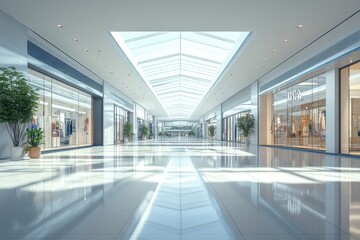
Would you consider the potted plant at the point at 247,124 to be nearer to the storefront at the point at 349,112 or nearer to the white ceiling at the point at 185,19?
the white ceiling at the point at 185,19

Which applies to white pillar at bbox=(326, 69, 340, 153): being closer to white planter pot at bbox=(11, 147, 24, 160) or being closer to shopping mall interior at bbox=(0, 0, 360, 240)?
shopping mall interior at bbox=(0, 0, 360, 240)

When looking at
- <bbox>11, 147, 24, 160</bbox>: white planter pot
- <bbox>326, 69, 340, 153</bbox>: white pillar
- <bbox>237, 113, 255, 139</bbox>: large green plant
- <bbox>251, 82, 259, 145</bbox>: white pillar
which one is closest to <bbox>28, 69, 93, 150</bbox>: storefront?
<bbox>11, 147, 24, 160</bbox>: white planter pot

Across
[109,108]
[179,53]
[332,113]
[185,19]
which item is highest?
[179,53]

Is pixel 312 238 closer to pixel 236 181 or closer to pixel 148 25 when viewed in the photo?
pixel 236 181

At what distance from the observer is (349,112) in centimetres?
1300

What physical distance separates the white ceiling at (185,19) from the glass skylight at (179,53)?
3.12 ft

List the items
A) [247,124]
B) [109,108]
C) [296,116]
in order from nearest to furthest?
[296,116] → [247,124] → [109,108]

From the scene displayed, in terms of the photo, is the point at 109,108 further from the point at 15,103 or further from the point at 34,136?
the point at 15,103

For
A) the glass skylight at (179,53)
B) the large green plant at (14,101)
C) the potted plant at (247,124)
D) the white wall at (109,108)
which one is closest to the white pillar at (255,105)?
the potted plant at (247,124)

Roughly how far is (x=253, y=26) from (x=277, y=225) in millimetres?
8830

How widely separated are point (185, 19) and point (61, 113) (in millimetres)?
10576

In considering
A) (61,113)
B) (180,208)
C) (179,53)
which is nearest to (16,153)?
(61,113)

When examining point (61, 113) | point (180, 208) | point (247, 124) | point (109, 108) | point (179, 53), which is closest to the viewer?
point (180, 208)

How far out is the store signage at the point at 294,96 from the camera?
57.9ft
